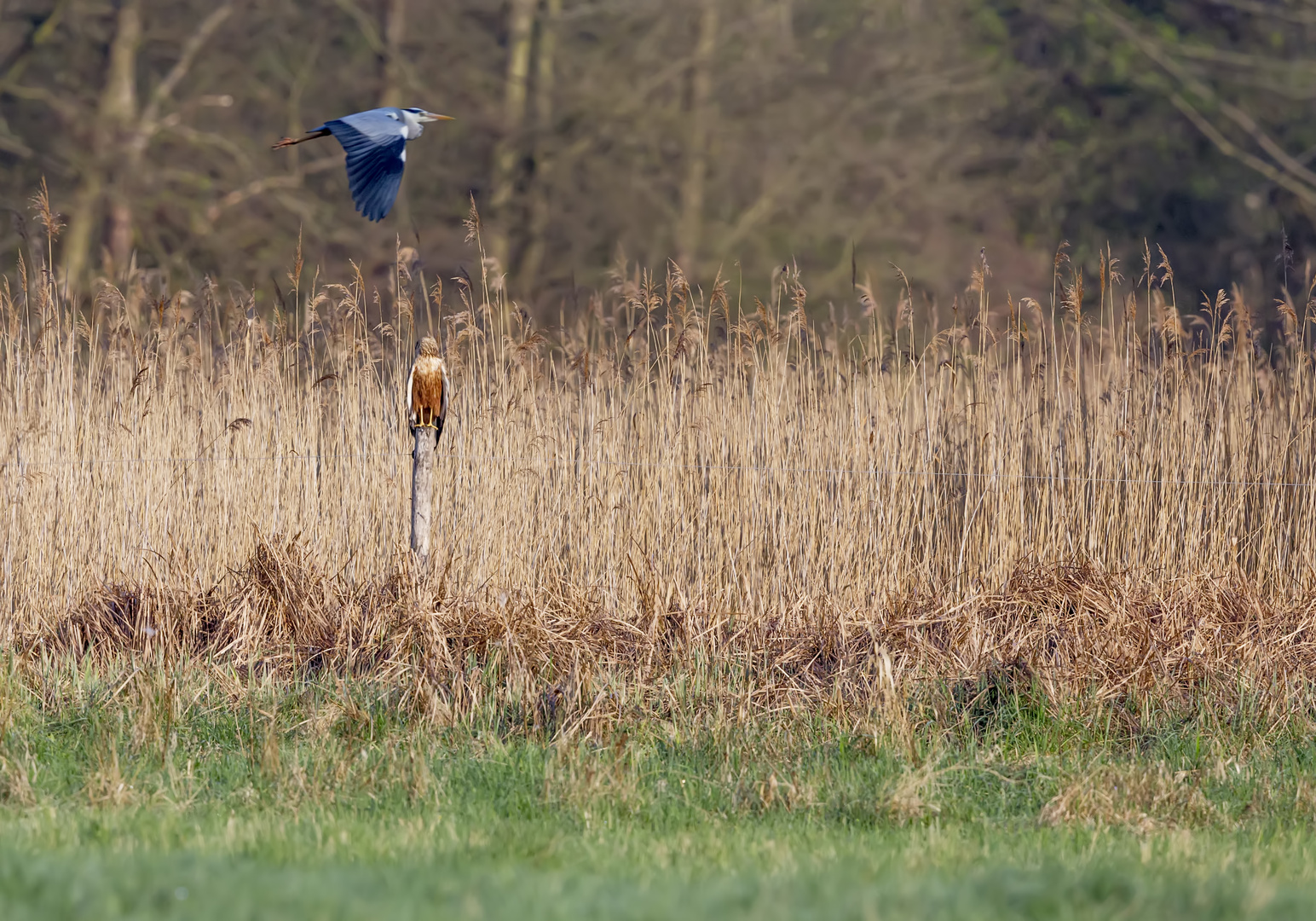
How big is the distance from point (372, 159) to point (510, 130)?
9260 mm

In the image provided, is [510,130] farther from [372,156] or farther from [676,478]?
[372,156]

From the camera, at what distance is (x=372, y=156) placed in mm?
5141

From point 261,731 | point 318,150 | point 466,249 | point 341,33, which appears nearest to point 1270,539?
point 261,731

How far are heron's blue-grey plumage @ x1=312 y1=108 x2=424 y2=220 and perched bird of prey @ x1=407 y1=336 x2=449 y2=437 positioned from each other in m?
0.47

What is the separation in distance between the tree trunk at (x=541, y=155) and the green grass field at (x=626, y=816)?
9652 mm

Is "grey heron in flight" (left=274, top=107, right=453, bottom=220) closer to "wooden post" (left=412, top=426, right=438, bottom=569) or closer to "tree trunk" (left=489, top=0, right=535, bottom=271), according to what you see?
"wooden post" (left=412, top=426, right=438, bottom=569)

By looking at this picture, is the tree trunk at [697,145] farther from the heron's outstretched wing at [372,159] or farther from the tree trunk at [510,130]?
the heron's outstretched wing at [372,159]

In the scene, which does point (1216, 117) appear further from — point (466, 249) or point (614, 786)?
point (614, 786)

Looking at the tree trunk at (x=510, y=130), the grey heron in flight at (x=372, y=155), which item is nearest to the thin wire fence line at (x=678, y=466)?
the grey heron in flight at (x=372, y=155)

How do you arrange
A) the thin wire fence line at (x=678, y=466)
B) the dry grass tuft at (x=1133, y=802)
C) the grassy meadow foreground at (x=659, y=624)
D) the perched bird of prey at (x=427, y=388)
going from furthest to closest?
the thin wire fence line at (x=678, y=466)
the perched bird of prey at (x=427, y=388)
the dry grass tuft at (x=1133, y=802)
the grassy meadow foreground at (x=659, y=624)

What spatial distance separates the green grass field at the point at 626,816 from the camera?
2.65 meters

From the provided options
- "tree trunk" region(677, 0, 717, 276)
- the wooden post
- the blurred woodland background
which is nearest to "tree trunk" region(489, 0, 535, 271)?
the blurred woodland background

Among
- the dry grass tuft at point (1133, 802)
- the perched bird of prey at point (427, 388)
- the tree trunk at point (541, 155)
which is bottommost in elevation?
the dry grass tuft at point (1133, 802)

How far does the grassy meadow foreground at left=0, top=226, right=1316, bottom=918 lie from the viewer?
10.3ft
